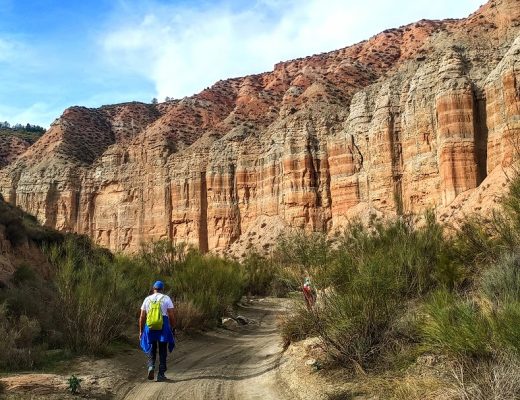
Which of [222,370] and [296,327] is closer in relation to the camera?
[222,370]

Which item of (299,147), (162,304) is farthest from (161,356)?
(299,147)

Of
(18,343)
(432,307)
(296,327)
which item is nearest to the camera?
(432,307)

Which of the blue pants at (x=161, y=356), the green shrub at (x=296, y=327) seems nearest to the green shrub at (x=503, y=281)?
the green shrub at (x=296, y=327)

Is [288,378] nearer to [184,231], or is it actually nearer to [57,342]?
[57,342]

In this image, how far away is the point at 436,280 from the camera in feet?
33.8

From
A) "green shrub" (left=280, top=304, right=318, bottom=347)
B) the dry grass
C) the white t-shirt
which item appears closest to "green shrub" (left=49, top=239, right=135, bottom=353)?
the white t-shirt

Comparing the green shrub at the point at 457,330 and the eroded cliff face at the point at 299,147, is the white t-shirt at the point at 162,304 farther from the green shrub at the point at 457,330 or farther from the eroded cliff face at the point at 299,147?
the eroded cliff face at the point at 299,147

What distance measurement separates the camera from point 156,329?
8680mm

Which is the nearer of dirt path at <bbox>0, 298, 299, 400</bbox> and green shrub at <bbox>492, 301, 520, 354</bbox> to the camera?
green shrub at <bbox>492, 301, 520, 354</bbox>

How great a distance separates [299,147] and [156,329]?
43860 mm

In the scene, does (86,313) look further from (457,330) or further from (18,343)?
(457,330)

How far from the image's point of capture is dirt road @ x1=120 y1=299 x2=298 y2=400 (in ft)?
25.8

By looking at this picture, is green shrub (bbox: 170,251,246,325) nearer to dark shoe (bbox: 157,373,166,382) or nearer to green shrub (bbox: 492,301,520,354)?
dark shoe (bbox: 157,373,166,382)

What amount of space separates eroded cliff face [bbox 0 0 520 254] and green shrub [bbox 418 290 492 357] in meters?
23.7
